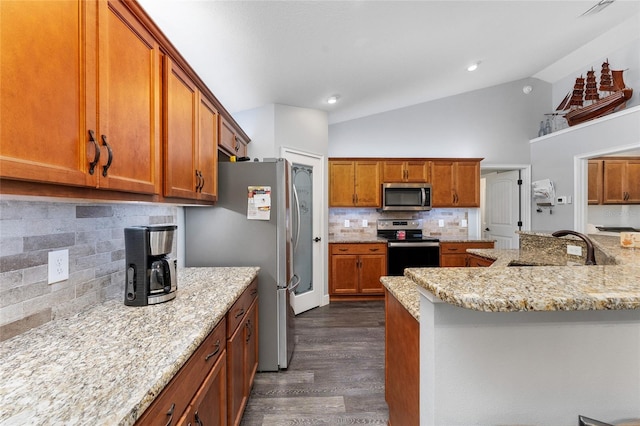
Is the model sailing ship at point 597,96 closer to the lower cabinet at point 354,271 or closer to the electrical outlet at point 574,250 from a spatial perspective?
the electrical outlet at point 574,250

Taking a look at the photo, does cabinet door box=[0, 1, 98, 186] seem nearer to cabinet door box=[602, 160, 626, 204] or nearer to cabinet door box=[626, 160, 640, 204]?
cabinet door box=[602, 160, 626, 204]

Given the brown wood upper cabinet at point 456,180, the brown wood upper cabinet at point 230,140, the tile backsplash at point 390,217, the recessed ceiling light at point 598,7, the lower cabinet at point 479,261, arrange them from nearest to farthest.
Result: the brown wood upper cabinet at point 230,140 → the lower cabinet at point 479,261 → the recessed ceiling light at point 598,7 → the brown wood upper cabinet at point 456,180 → the tile backsplash at point 390,217

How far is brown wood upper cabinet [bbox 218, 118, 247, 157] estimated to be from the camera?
2352 mm

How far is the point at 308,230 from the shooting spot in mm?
3693

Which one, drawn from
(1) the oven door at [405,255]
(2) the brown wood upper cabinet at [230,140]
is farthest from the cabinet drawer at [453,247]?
(2) the brown wood upper cabinet at [230,140]

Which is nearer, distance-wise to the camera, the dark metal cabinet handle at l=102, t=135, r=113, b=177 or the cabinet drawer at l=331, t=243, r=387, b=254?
the dark metal cabinet handle at l=102, t=135, r=113, b=177

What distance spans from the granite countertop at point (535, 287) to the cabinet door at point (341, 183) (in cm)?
335

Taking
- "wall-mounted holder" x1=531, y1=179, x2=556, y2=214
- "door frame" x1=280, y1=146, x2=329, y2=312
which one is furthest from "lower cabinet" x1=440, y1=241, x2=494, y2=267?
"door frame" x1=280, y1=146, x2=329, y2=312

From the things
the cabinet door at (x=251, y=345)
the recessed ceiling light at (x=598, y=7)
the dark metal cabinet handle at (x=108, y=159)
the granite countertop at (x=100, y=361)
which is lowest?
the cabinet door at (x=251, y=345)

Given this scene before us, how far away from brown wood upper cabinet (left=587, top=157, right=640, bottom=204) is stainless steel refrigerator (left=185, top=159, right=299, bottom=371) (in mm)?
4715

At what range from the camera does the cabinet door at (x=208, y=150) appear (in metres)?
1.87

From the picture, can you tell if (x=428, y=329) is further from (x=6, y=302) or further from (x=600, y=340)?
(x=6, y=302)

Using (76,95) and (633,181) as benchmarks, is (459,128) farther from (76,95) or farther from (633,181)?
(76,95)

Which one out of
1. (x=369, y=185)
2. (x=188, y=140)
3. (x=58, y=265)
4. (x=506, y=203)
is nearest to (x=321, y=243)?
(x=369, y=185)
